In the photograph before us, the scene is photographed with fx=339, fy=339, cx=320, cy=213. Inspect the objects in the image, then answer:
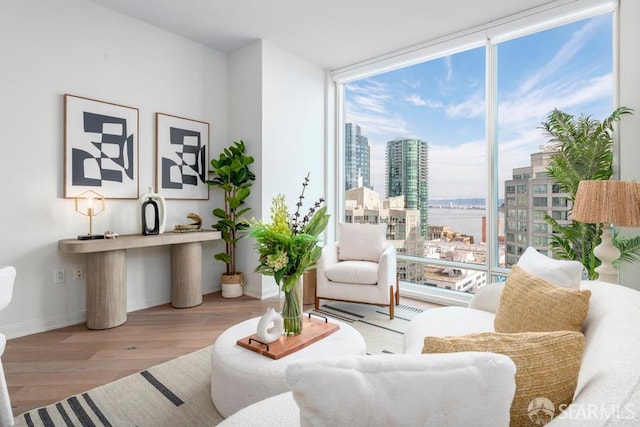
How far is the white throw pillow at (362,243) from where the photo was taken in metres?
3.54

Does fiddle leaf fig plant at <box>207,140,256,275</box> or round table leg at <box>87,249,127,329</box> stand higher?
fiddle leaf fig plant at <box>207,140,256,275</box>

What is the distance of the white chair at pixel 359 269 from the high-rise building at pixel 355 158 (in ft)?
3.75

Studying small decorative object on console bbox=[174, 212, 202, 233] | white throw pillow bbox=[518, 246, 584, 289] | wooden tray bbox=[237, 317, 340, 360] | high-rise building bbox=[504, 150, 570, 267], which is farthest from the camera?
small decorative object on console bbox=[174, 212, 202, 233]

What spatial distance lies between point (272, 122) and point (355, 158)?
1.34 metres

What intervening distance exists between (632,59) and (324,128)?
3107 mm

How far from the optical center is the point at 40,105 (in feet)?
9.11

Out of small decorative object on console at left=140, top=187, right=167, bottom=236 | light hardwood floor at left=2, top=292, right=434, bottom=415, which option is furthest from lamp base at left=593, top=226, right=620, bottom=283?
small decorative object on console at left=140, top=187, right=167, bottom=236

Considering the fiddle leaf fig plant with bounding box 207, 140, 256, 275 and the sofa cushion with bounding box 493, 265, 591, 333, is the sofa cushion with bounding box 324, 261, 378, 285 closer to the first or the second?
the fiddle leaf fig plant with bounding box 207, 140, 256, 275

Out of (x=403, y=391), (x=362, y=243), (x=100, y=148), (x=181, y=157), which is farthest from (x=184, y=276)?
(x=403, y=391)

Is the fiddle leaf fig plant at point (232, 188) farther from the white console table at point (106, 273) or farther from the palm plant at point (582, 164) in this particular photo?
the palm plant at point (582, 164)

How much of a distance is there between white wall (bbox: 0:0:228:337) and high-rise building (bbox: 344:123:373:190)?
2.23m

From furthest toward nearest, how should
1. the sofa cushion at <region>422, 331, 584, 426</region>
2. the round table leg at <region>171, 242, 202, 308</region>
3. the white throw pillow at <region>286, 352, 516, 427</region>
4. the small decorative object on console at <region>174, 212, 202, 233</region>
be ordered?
the small decorative object on console at <region>174, 212, 202, 233</region> < the round table leg at <region>171, 242, 202, 308</region> < the sofa cushion at <region>422, 331, 584, 426</region> < the white throw pillow at <region>286, 352, 516, 427</region>

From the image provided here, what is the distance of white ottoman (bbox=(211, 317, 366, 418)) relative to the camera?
147 cm

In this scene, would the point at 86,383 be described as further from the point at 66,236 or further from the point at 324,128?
the point at 324,128
